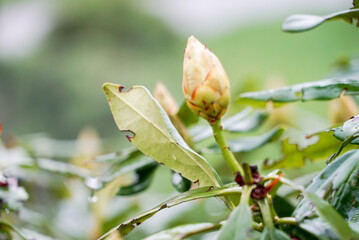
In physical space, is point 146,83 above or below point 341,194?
above

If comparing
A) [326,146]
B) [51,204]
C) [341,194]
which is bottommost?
[341,194]

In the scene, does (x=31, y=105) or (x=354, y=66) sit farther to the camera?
(x=31, y=105)

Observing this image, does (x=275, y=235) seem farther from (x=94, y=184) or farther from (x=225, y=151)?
(x=94, y=184)

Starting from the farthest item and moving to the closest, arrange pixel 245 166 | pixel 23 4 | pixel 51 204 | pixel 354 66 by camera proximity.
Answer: pixel 23 4 → pixel 51 204 → pixel 354 66 → pixel 245 166

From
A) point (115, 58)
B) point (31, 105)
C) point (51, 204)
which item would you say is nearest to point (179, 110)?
point (51, 204)

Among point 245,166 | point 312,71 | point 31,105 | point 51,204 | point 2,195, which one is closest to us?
point 245,166

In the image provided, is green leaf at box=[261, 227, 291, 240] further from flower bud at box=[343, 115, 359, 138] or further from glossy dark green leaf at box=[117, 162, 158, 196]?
glossy dark green leaf at box=[117, 162, 158, 196]

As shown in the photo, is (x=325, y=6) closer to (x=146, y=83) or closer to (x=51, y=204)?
(x=146, y=83)
